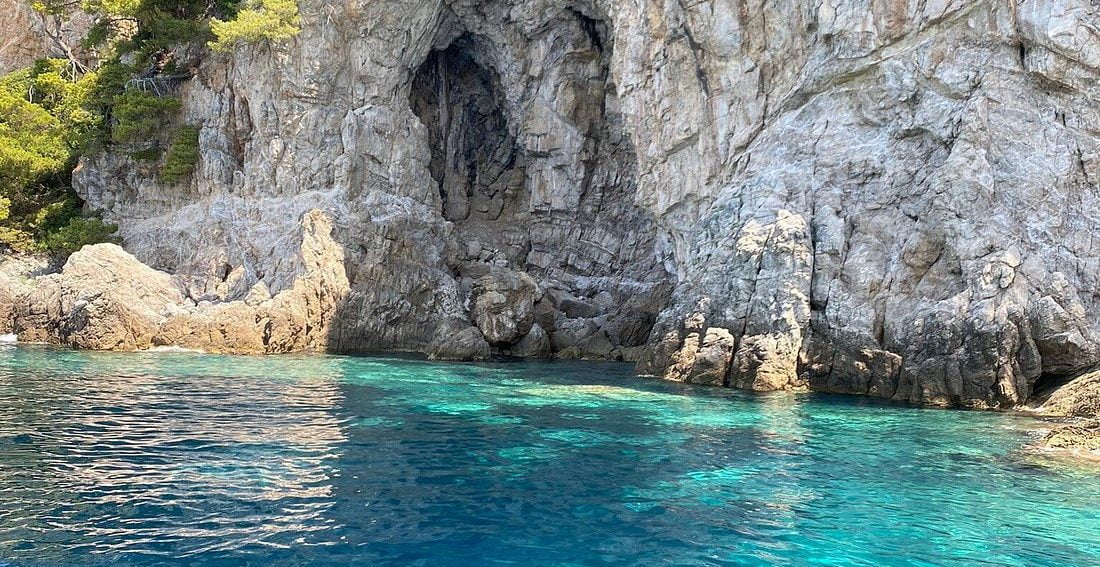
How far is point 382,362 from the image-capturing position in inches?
1064

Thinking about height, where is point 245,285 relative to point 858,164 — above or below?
below

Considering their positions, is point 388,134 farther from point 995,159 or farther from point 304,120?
point 995,159

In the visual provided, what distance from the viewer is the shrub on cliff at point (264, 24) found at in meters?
34.2

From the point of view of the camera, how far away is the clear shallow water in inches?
304

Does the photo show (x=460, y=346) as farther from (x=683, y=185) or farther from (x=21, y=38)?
(x=21, y=38)

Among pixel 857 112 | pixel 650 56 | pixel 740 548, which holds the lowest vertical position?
pixel 740 548

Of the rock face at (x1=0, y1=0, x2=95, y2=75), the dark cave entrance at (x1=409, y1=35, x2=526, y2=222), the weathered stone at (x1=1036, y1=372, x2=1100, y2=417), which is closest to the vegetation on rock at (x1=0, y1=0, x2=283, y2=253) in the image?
the rock face at (x1=0, y1=0, x2=95, y2=75)

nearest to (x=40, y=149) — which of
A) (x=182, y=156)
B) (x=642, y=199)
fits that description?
(x=182, y=156)

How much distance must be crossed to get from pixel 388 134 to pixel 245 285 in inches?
375

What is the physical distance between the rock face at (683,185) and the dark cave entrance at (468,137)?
0.14 meters

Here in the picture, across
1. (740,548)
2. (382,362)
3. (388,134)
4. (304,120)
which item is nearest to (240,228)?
(304,120)

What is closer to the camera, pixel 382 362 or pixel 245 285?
pixel 382 362

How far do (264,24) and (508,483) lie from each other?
3004 cm

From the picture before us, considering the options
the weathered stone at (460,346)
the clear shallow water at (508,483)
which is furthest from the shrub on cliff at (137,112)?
the clear shallow water at (508,483)
